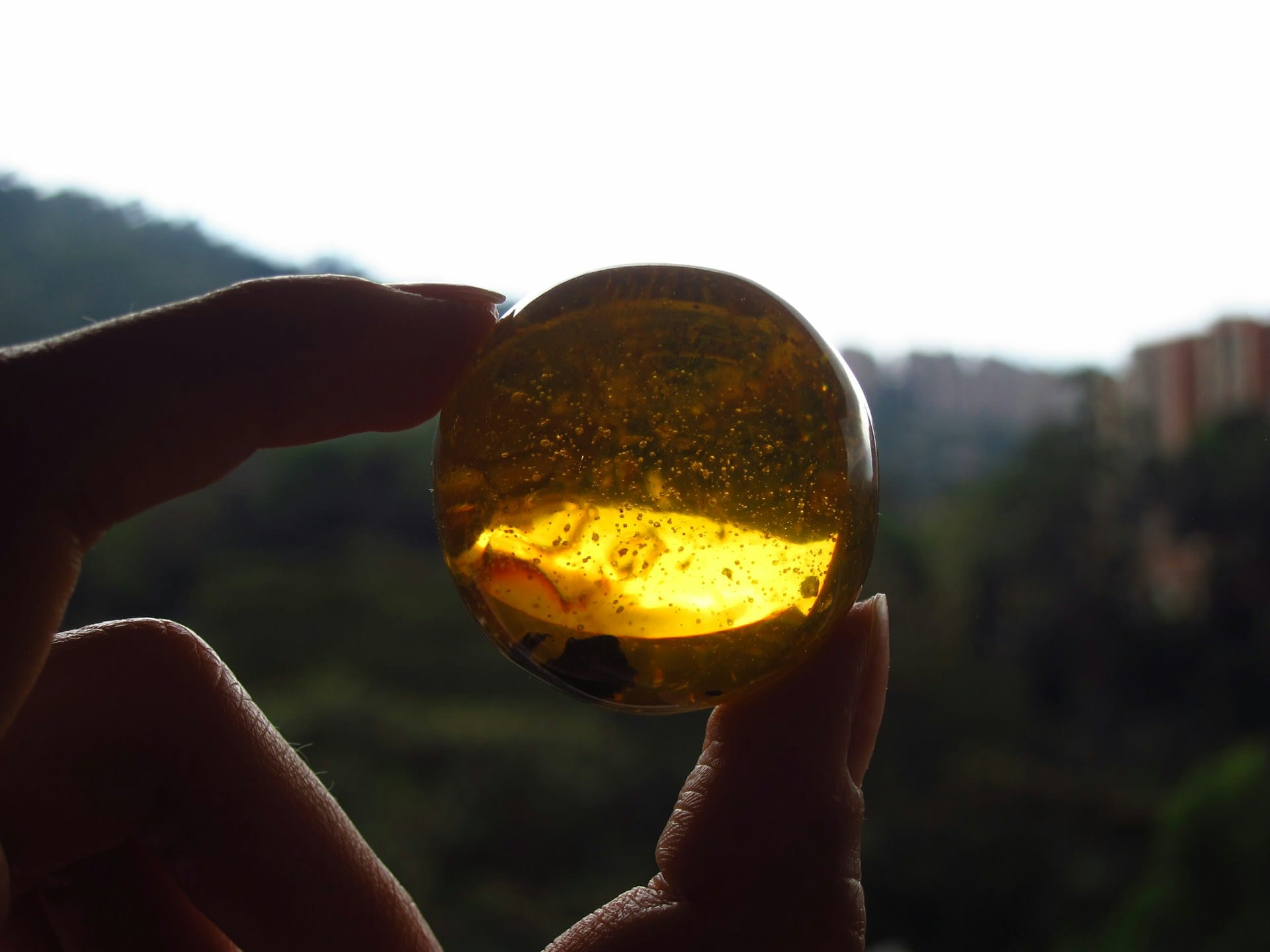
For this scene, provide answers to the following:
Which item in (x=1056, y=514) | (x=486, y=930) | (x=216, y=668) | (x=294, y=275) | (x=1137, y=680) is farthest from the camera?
(x=1056, y=514)

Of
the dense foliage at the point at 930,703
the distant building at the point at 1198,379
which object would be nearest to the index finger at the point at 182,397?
the dense foliage at the point at 930,703

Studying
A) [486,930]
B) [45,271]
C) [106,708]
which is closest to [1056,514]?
[486,930]

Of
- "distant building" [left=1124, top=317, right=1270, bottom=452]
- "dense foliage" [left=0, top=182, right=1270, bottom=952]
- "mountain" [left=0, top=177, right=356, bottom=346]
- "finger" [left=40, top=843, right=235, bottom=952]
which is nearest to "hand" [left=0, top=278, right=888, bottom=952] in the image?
"finger" [left=40, top=843, right=235, bottom=952]

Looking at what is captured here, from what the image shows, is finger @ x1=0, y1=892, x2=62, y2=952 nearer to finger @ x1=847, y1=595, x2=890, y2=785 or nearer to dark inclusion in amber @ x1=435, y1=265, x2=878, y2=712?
dark inclusion in amber @ x1=435, y1=265, x2=878, y2=712

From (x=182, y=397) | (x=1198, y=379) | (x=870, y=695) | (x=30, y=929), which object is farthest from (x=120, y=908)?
(x=1198, y=379)

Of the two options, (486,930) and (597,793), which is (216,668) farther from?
(597,793)

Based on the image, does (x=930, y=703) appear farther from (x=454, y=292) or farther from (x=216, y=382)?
(x=216, y=382)

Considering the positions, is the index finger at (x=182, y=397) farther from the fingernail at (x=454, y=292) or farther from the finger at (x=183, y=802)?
the finger at (x=183, y=802)
